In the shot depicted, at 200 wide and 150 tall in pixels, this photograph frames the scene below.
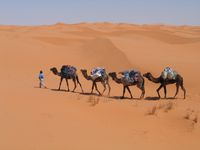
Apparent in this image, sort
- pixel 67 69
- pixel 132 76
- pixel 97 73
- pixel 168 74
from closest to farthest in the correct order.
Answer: pixel 132 76 → pixel 168 74 → pixel 97 73 → pixel 67 69

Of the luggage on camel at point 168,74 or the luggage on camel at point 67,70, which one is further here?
the luggage on camel at point 67,70

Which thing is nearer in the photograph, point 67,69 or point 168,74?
point 168,74

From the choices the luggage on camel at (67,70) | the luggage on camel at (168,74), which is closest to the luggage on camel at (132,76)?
the luggage on camel at (168,74)

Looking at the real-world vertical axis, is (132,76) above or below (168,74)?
below

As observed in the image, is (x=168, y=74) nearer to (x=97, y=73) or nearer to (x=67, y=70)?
(x=97, y=73)

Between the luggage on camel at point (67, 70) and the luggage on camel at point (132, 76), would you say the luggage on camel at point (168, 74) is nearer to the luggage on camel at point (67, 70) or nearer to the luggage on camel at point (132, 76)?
the luggage on camel at point (132, 76)

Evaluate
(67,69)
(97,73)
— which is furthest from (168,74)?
(67,69)

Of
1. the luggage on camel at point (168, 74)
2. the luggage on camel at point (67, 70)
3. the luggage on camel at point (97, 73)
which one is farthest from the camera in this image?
the luggage on camel at point (67, 70)

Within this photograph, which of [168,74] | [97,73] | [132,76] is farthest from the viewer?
[97,73]

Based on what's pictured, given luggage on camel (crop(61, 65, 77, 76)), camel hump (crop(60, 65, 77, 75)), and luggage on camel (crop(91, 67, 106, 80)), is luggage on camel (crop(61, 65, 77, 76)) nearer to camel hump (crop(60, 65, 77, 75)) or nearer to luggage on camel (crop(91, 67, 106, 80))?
camel hump (crop(60, 65, 77, 75))

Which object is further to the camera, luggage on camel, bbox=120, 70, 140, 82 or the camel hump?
the camel hump

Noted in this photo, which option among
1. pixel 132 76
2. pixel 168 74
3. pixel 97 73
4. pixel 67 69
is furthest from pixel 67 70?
pixel 168 74

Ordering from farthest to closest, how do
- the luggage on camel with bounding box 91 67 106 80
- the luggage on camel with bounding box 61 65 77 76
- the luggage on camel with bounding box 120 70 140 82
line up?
the luggage on camel with bounding box 61 65 77 76 < the luggage on camel with bounding box 91 67 106 80 < the luggage on camel with bounding box 120 70 140 82

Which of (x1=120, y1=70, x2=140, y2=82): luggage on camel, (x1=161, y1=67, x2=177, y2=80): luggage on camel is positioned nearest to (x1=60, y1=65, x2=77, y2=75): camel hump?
(x1=120, y1=70, x2=140, y2=82): luggage on camel
